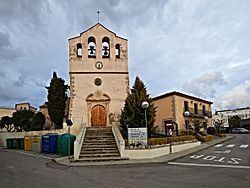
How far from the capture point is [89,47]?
1017 inches

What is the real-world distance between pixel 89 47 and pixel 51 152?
10.1 metres

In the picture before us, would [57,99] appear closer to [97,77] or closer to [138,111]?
[97,77]

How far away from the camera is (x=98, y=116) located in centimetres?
2492

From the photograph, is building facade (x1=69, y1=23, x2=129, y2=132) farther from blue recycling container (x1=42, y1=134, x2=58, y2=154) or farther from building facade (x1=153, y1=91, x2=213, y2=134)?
building facade (x1=153, y1=91, x2=213, y2=134)

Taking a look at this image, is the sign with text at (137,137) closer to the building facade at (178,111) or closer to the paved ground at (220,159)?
the paved ground at (220,159)

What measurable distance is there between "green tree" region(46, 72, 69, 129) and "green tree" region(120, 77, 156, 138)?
31.0ft

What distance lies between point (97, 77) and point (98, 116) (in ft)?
11.6

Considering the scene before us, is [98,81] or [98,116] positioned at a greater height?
[98,81]

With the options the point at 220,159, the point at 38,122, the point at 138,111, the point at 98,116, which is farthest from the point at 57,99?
the point at 220,159

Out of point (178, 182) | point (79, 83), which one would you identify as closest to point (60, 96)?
point (79, 83)

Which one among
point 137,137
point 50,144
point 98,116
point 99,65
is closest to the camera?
point 137,137

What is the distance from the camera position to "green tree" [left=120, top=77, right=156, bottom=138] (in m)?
19.6

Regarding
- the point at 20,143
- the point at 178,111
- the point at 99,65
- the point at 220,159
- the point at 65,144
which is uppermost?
the point at 99,65

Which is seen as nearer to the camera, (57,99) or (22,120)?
(57,99)
